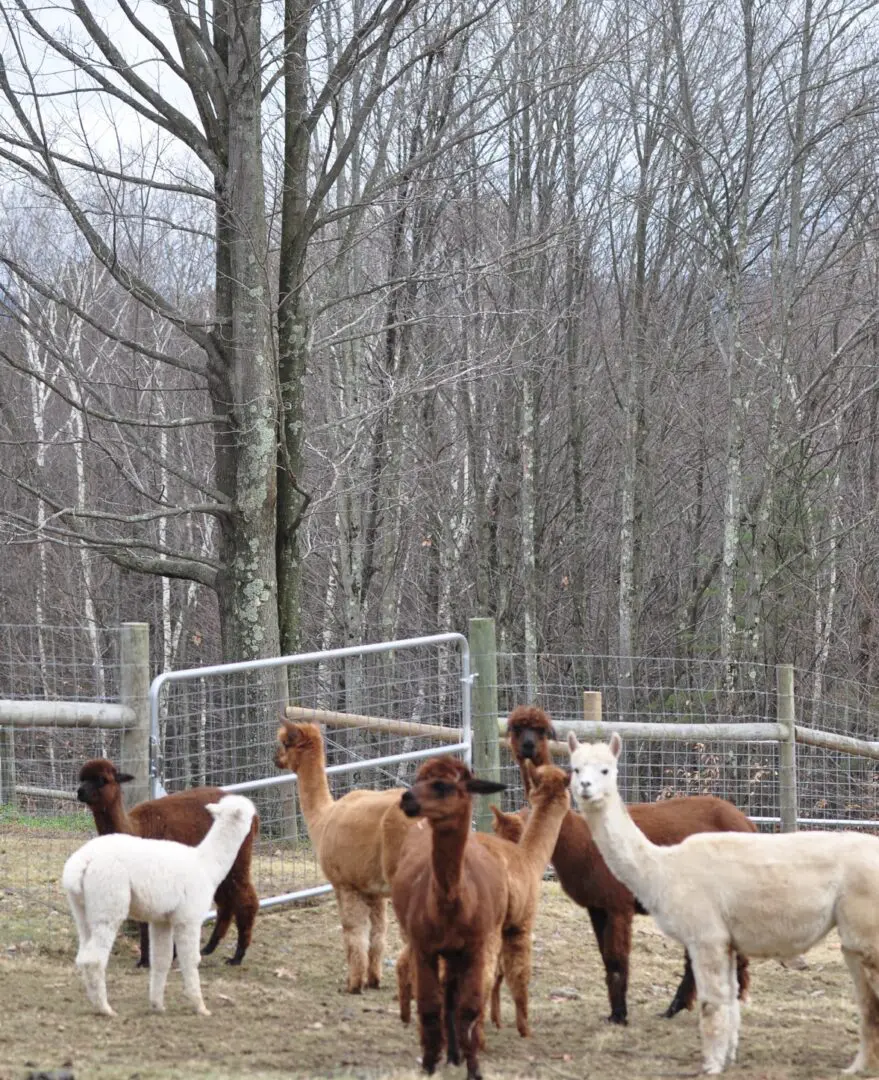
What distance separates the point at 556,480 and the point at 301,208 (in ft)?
40.7

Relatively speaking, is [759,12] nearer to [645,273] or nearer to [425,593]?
[645,273]

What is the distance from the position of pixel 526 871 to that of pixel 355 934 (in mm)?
1222

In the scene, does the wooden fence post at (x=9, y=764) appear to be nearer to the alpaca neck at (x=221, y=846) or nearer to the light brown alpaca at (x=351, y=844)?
the light brown alpaca at (x=351, y=844)

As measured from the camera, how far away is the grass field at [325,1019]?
5246 mm

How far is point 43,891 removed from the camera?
26.3ft

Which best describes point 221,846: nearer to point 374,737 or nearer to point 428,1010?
point 428,1010

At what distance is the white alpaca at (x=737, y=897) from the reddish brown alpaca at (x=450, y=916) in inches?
25.0

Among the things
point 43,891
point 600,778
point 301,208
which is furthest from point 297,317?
point 600,778

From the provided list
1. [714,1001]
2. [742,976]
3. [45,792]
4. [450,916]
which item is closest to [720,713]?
[45,792]

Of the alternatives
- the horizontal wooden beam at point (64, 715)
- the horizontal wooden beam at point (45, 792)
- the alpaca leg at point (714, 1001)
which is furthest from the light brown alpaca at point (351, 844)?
the horizontal wooden beam at point (45, 792)

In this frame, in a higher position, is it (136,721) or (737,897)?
(136,721)

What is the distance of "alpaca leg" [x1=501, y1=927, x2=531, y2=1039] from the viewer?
5.93 m

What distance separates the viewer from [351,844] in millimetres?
6594

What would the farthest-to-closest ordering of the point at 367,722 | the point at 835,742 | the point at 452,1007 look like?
1. the point at 835,742
2. the point at 367,722
3. the point at 452,1007
